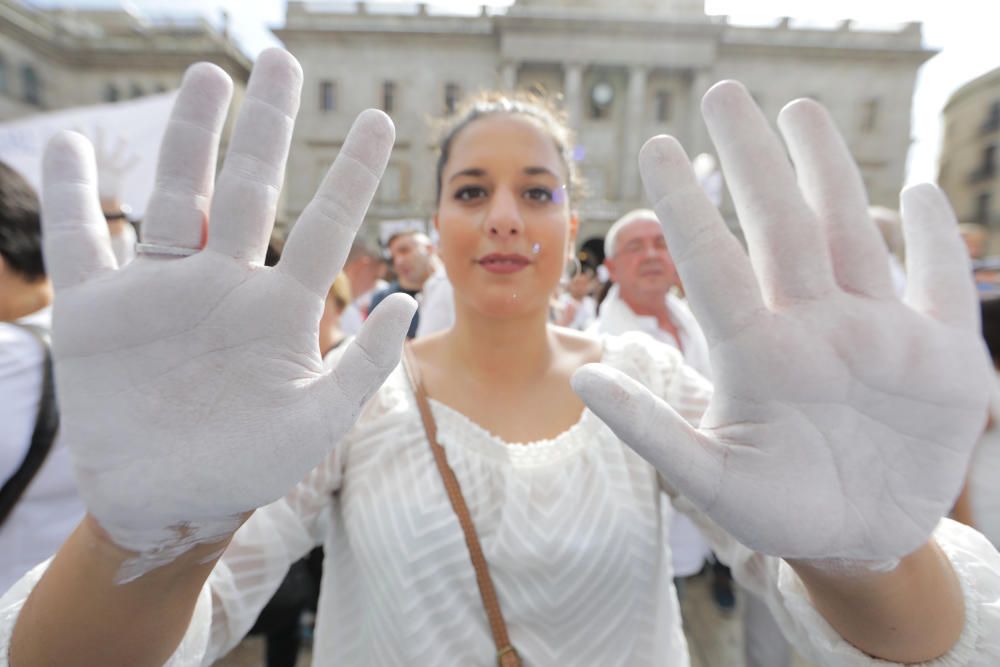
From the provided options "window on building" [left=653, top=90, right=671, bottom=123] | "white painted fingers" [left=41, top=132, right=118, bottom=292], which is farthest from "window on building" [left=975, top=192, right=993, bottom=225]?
"white painted fingers" [left=41, top=132, right=118, bottom=292]

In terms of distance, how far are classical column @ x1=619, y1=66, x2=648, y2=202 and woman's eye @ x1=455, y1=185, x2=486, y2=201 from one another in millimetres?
21913

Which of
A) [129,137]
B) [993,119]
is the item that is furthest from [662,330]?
[993,119]

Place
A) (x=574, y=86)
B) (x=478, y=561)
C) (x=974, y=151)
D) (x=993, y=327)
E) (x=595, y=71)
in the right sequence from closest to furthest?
(x=478, y=561) < (x=993, y=327) < (x=574, y=86) < (x=595, y=71) < (x=974, y=151)

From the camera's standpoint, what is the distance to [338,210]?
2.51 ft

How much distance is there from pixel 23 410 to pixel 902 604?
195 centimetres

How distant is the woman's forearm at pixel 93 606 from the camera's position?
69 centimetres

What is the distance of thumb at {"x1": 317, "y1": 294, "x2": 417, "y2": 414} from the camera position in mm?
759

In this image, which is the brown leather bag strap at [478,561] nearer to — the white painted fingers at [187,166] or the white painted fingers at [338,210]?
the white painted fingers at [338,210]

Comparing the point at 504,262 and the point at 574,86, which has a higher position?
the point at 574,86

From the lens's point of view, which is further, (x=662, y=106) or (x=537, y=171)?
(x=662, y=106)

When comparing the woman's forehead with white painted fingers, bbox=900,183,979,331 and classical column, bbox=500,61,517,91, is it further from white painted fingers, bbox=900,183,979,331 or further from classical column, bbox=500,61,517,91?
classical column, bbox=500,61,517,91

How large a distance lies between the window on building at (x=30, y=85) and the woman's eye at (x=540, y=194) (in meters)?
29.7

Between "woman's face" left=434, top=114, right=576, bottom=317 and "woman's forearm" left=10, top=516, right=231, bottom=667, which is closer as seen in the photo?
"woman's forearm" left=10, top=516, right=231, bottom=667

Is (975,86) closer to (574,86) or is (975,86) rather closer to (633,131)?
(633,131)
